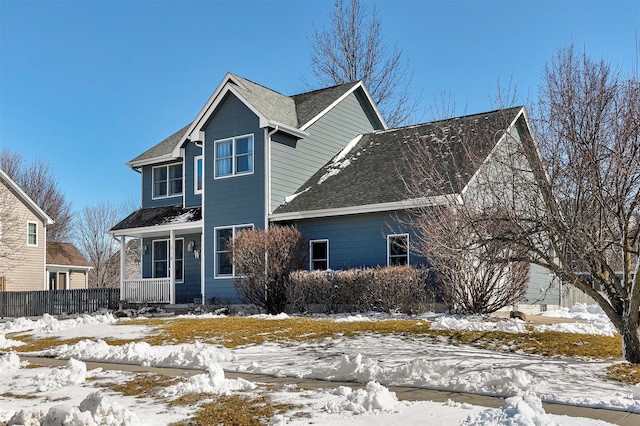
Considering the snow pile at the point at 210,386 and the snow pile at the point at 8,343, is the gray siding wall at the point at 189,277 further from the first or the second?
the snow pile at the point at 210,386

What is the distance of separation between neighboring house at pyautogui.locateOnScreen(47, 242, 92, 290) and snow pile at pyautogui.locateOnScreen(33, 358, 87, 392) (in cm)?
3130

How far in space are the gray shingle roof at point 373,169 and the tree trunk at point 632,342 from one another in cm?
904

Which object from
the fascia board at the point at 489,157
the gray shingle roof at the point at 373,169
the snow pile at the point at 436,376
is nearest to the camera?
the snow pile at the point at 436,376

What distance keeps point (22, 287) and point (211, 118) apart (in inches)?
666

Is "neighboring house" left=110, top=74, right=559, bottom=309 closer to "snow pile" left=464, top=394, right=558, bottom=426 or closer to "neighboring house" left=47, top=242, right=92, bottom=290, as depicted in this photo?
"snow pile" left=464, top=394, right=558, bottom=426

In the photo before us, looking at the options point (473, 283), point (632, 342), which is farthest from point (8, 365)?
point (473, 283)

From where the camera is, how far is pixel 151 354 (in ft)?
36.8

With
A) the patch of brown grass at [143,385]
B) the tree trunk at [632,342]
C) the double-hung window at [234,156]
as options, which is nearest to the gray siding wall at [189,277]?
the double-hung window at [234,156]

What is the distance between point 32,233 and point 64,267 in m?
5.15

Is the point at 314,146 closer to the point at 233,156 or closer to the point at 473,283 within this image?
the point at 233,156

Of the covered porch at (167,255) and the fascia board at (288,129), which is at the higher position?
the fascia board at (288,129)

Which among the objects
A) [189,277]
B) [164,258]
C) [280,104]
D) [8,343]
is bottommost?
[8,343]

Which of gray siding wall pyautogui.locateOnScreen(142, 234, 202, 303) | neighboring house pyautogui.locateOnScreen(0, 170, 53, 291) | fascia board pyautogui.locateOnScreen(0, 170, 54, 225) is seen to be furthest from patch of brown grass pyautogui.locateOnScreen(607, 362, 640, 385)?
fascia board pyautogui.locateOnScreen(0, 170, 54, 225)

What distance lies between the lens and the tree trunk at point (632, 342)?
8961mm
